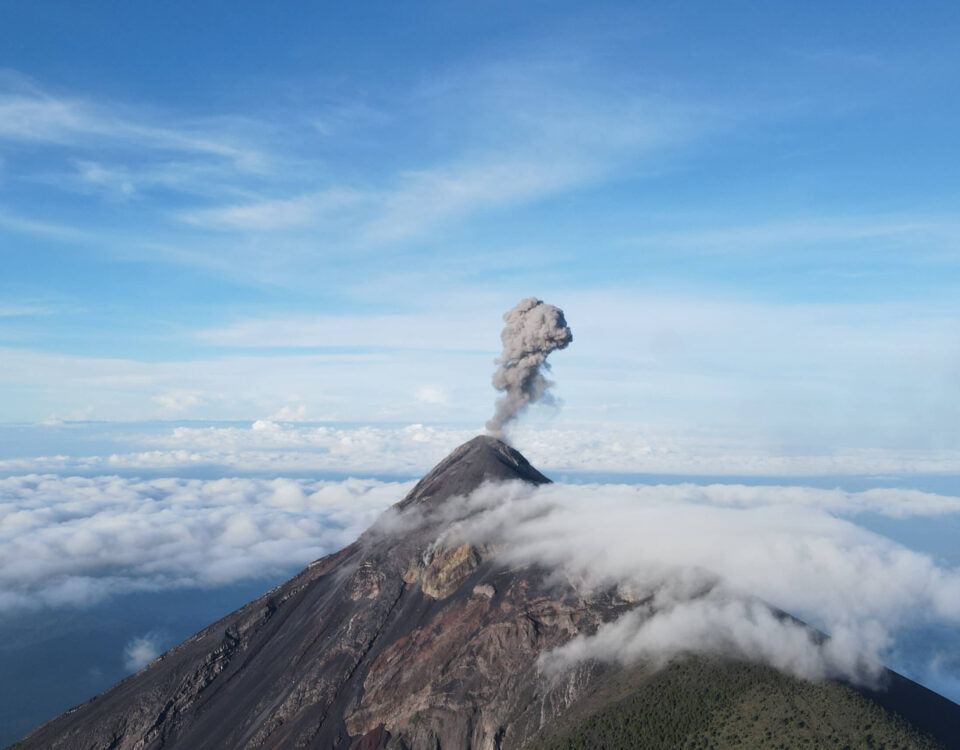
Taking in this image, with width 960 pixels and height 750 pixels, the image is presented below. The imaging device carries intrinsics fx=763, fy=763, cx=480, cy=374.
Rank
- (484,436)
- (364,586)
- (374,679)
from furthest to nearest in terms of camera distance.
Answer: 1. (484,436)
2. (364,586)
3. (374,679)

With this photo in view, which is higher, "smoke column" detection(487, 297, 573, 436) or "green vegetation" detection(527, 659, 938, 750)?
"smoke column" detection(487, 297, 573, 436)

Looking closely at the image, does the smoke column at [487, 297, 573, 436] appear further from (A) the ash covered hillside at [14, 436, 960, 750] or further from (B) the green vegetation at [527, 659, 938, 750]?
(B) the green vegetation at [527, 659, 938, 750]

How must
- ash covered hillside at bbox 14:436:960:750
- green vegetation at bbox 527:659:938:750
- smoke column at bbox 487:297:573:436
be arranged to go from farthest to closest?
smoke column at bbox 487:297:573:436 → ash covered hillside at bbox 14:436:960:750 → green vegetation at bbox 527:659:938:750

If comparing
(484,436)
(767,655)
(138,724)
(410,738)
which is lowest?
(138,724)

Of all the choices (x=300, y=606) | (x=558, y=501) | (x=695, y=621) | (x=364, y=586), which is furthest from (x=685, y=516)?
(x=300, y=606)

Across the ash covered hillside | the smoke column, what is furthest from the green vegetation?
the smoke column

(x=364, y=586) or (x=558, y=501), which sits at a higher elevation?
(x=558, y=501)

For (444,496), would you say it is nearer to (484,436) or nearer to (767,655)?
(484,436)

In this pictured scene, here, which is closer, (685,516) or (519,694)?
(519,694)
